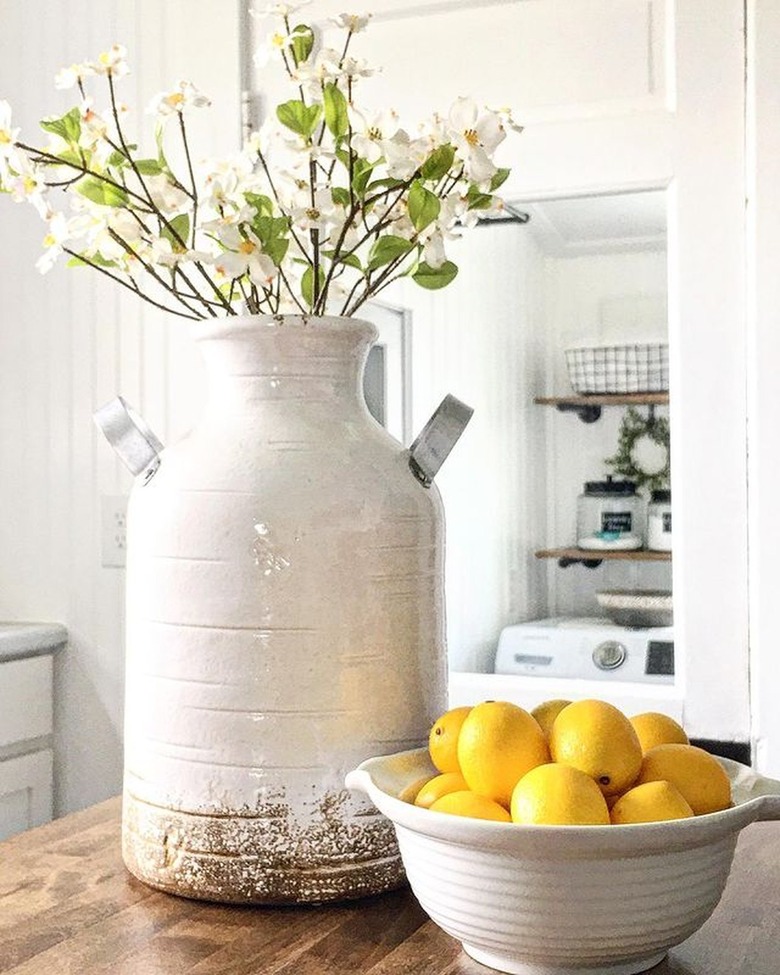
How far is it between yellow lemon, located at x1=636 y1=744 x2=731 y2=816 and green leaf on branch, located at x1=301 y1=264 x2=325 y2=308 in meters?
0.41

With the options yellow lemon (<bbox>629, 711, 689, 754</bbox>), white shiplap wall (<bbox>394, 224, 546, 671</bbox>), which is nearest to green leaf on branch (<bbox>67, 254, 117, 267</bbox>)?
Result: yellow lemon (<bbox>629, 711, 689, 754</bbox>)

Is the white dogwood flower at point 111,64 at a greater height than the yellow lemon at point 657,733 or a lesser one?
greater

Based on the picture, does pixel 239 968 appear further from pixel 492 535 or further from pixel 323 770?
Answer: pixel 492 535

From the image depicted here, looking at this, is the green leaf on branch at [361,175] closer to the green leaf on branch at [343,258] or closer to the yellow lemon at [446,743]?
the green leaf on branch at [343,258]

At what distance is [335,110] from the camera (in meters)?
0.87

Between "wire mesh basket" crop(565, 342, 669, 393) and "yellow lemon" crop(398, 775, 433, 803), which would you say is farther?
"wire mesh basket" crop(565, 342, 669, 393)

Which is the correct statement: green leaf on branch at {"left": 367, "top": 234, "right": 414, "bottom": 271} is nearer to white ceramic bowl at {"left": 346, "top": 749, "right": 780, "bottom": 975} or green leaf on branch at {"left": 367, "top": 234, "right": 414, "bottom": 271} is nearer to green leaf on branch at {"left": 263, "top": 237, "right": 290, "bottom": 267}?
green leaf on branch at {"left": 263, "top": 237, "right": 290, "bottom": 267}

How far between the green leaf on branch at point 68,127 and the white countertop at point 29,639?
136 cm

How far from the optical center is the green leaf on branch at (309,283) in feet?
2.98

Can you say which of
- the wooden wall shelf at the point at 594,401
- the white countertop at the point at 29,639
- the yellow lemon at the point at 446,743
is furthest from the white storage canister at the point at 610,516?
the yellow lemon at the point at 446,743

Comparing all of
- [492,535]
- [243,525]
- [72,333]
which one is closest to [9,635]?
[72,333]

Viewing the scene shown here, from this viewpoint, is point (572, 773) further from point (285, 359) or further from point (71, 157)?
point (71, 157)

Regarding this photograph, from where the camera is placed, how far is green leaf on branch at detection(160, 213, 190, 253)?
34.3 inches

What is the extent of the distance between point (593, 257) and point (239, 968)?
133cm
